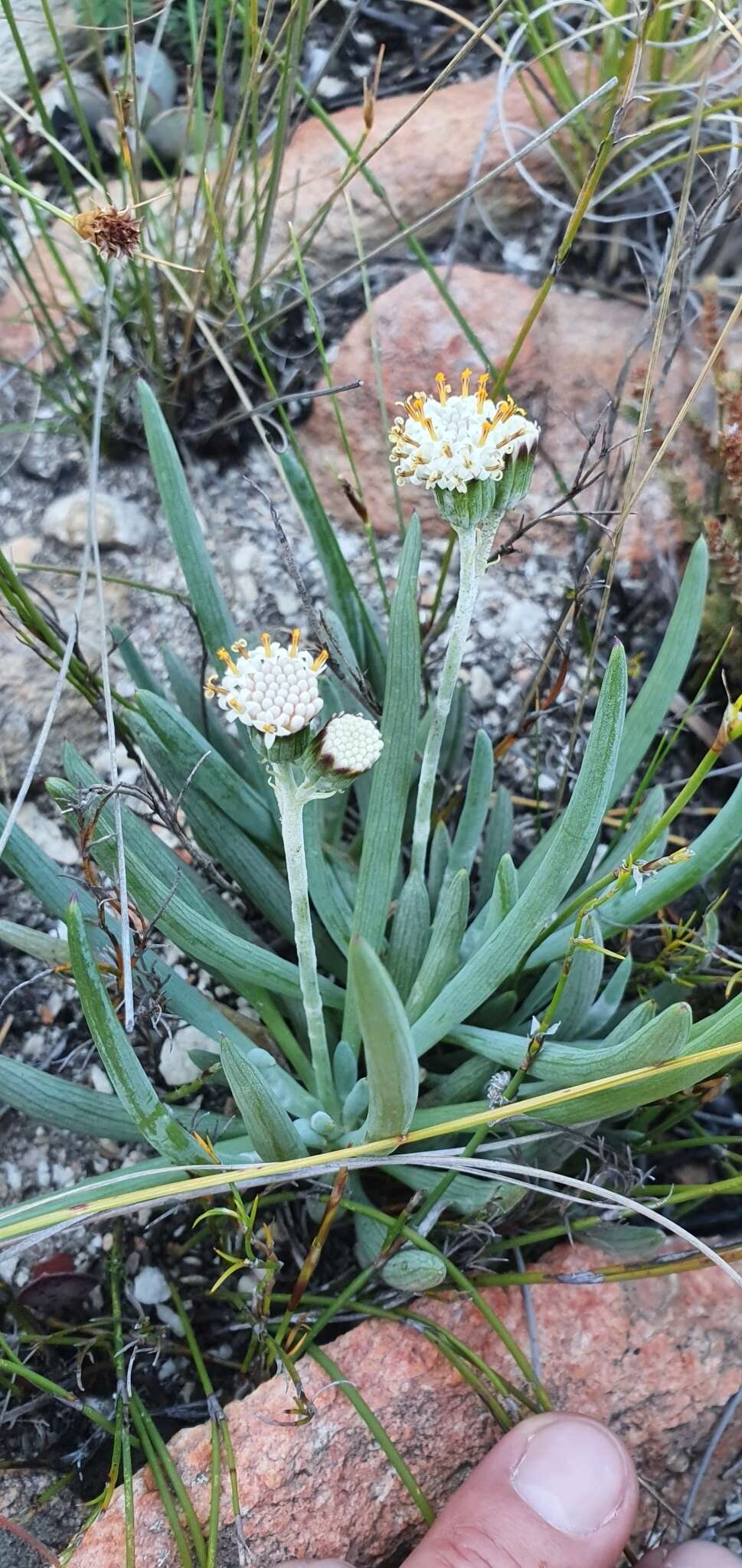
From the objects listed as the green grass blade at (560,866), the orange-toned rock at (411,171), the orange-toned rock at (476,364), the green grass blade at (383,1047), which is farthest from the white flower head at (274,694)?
the orange-toned rock at (411,171)

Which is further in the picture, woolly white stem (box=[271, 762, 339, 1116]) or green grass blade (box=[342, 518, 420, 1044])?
green grass blade (box=[342, 518, 420, 1044])

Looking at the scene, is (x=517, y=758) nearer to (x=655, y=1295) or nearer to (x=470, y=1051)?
(x=470, y=1051)

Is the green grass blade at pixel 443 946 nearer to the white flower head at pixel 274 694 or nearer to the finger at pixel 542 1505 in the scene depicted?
the white flower head at pixel 274 694

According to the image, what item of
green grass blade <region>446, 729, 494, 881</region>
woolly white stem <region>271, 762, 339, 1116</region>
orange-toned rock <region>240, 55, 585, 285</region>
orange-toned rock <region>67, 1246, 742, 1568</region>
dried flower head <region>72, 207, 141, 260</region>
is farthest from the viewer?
orange-toned rock <region>240, 55, 585, 285</region>

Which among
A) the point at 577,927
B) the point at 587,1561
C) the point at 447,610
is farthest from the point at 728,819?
the point at 587,1561

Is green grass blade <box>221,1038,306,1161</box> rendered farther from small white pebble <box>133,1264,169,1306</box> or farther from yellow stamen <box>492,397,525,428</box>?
yellow stamen <box>492,397,525,428</box>

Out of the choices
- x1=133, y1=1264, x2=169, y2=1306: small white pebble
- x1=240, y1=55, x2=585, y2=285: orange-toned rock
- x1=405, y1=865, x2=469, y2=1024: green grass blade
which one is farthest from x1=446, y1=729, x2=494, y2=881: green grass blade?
x1=240, y1=55, x2=585, y2=285: orange-toned rock
